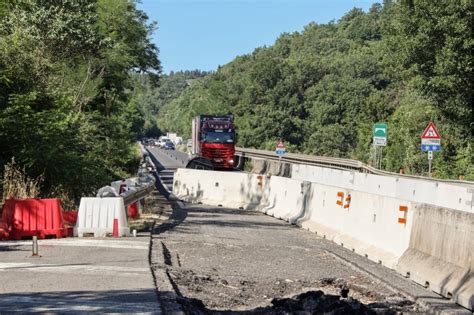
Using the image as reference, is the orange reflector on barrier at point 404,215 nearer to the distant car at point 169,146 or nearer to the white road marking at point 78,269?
the white road marking at point 78,269

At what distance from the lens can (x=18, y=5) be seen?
2391cm

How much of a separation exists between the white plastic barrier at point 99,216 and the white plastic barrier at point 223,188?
9.57m

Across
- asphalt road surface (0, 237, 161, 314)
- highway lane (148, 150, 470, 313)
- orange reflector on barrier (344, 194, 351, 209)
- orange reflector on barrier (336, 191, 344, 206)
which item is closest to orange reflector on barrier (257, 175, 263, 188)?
highway lane (148, 150, 470, 313)

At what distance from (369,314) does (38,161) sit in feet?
39.2

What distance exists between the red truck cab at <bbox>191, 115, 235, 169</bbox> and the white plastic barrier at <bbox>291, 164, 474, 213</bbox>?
15573 millimetres

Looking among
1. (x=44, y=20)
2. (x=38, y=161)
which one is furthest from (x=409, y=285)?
(x=44, y=20)

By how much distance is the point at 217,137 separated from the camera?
53719 mm

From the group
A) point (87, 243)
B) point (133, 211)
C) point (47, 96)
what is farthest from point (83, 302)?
point (47, 96)

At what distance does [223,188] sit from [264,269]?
14.3 metres

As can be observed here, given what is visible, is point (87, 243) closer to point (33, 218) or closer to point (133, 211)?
point (33, 218)

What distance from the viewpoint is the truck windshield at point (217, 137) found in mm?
53500

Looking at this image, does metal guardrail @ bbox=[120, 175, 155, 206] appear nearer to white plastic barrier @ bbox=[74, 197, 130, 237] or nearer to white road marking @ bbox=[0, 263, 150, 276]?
white plastic barrier @ bbox=[74, 197, 130, 237]

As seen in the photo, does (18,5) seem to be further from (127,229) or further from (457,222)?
(457,222)

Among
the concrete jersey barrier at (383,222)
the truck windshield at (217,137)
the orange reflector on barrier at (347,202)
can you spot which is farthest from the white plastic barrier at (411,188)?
the truck windshield at (217,137)
